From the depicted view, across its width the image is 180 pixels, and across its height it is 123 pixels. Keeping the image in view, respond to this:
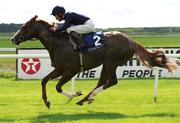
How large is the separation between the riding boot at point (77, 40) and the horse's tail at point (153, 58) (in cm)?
112

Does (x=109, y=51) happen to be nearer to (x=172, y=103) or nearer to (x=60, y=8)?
(x=60, y=8)

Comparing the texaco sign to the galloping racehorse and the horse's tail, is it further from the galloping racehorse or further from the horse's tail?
the horse's tail

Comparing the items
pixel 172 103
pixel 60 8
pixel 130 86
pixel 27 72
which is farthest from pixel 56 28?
pixel 27 72

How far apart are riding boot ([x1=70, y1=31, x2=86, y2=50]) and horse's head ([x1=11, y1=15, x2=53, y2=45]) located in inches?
23.3

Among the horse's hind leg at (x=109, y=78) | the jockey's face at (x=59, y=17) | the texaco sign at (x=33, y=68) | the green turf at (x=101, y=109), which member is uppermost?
the jockey's face at (x=59, y=17)

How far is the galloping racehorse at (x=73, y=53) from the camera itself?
30.2ft

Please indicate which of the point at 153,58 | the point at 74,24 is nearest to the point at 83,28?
the point at 74,24

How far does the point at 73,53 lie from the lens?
920 cm

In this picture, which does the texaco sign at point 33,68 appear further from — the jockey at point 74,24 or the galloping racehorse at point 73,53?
the jockey at point 74,24

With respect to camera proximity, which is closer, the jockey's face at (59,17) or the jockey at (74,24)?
the jockey at (74,24)

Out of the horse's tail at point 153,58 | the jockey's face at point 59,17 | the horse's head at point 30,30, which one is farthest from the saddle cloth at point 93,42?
the horse's head at point 30,30

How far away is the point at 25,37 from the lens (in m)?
9.46

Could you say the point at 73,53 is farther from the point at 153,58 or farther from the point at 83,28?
the point at 153,58

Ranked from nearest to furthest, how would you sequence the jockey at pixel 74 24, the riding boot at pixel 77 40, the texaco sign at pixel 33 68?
the riding boot at pixel 77 40 < the jockey at pixel 74 24 < the texaco sign at pixel 33 68
